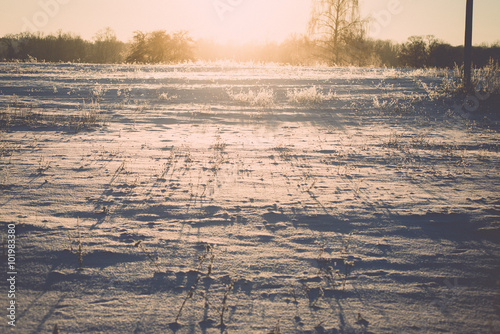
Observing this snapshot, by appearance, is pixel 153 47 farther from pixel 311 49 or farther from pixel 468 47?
pixel 468 47

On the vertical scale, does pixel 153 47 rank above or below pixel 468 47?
above

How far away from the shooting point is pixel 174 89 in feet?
44.0

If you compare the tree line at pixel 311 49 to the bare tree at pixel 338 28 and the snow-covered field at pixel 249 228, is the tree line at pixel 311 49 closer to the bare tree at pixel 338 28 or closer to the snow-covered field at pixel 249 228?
the bare tree at pixel 338 28

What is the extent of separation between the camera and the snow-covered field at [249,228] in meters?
2.22

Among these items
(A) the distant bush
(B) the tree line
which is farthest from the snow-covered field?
(A) the distant bush

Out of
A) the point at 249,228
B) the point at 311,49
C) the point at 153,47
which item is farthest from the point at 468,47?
the point at 153,47

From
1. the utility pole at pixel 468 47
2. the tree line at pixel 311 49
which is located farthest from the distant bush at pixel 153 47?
the utility pole at pixel 468 47

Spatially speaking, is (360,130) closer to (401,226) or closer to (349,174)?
(349,174)

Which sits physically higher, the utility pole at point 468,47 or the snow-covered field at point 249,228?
the utility pole at point 468,47

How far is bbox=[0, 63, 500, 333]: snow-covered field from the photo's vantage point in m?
2.22

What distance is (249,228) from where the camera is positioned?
11.1 feet

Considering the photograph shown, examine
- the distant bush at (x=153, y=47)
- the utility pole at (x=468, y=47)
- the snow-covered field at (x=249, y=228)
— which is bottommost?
the snow-covered field at (x=249, y=228)

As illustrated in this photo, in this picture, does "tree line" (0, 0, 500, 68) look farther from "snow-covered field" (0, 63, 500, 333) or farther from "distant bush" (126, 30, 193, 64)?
"snow-covered field" (0, 63, 500, 333)

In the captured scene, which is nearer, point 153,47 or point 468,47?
point 468,47
